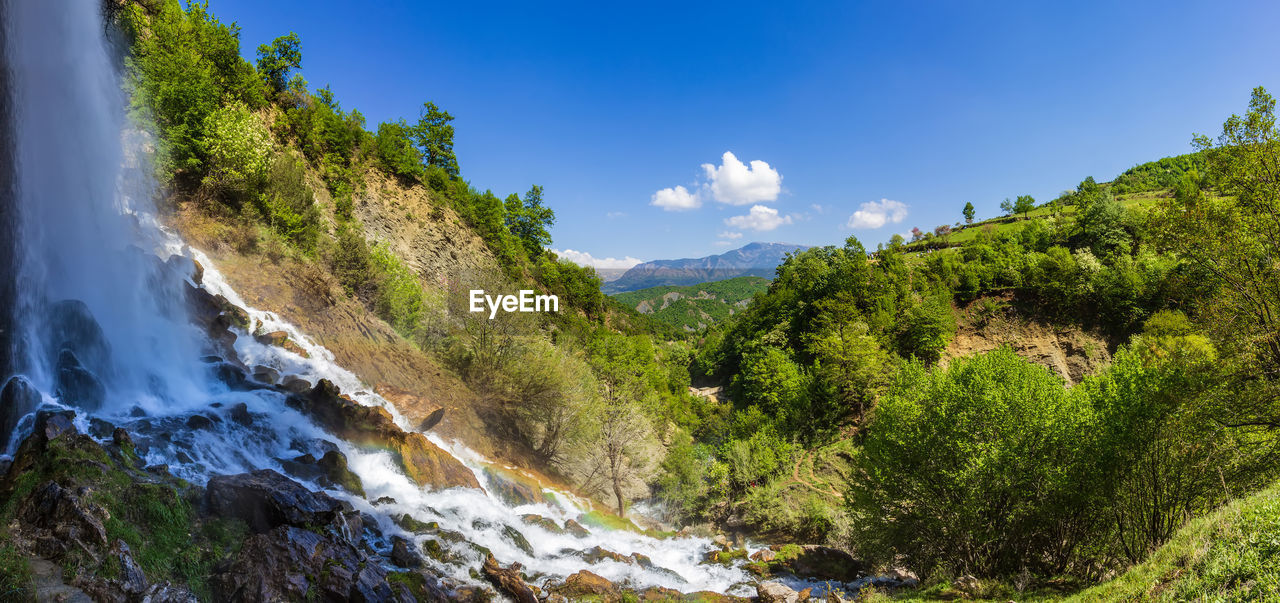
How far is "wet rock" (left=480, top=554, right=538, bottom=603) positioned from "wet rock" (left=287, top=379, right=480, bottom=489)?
22.1ft

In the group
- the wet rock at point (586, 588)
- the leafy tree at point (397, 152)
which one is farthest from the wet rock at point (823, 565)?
the leafy tree at point (397, 152)

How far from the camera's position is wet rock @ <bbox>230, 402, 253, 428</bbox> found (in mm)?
16672

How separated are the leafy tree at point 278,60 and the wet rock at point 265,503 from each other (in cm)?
3423

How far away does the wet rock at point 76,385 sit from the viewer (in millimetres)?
13312

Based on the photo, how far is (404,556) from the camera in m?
14.5

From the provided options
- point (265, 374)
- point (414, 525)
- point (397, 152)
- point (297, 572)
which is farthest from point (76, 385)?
point (397, 152)

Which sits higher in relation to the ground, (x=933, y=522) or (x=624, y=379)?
(x=624, y=379)

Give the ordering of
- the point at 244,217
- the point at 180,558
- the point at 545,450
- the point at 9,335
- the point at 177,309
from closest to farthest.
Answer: the point at 180,558 < the point at 9,335 < the point at 177,309 < the point at 244,217 < the point at 545,450

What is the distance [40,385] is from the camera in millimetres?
12789

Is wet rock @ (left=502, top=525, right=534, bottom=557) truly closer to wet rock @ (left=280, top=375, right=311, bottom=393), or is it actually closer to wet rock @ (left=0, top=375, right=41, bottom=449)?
wet rock @ (left=280, top=375, right=311, bottom=393)

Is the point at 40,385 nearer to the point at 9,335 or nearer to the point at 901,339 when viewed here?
the point at 9,335

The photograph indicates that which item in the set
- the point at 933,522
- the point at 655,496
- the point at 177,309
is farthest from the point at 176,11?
the point at 933,522

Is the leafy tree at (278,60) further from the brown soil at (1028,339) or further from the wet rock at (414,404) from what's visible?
the brown soil at (1028,339)

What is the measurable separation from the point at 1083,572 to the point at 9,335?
33132 millimetres
